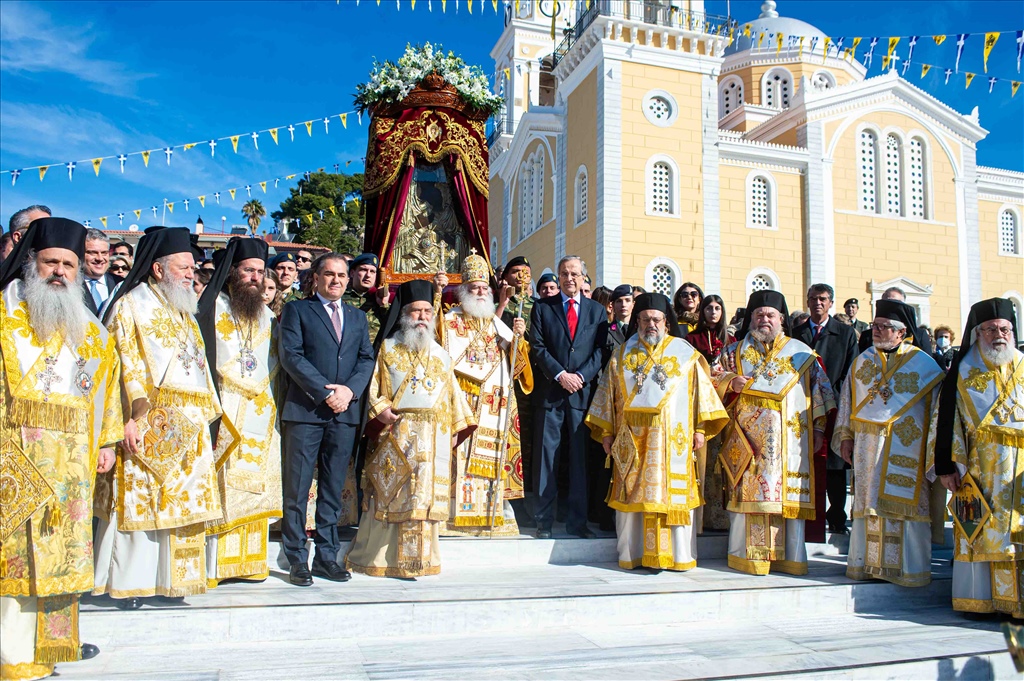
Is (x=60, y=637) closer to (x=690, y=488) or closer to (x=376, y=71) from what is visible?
(x=690, y=488)

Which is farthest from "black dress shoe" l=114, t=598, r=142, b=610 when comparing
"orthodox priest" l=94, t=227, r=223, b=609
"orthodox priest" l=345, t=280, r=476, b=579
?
"orthodox priest" l=345, t=280, r=476, b=579


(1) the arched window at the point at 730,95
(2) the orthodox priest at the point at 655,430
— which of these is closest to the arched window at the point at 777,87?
(1) the arched window at the point at 730,95

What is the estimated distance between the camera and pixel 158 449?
4211mm

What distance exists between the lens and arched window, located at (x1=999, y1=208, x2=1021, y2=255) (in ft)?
91.5

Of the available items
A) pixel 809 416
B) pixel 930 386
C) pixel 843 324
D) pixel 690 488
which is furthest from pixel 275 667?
pixel 843 324

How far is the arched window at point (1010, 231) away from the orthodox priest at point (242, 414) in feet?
96.7

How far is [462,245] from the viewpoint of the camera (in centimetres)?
895

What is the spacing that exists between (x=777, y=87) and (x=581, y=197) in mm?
13171

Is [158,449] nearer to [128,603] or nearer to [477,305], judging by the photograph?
[128,603]

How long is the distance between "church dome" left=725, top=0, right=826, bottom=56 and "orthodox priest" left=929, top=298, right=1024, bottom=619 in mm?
30380

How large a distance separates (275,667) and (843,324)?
519 cm

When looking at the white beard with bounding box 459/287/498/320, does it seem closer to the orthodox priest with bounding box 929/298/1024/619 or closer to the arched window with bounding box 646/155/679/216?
the orthodox priest with bounding box 929/298/1024/619

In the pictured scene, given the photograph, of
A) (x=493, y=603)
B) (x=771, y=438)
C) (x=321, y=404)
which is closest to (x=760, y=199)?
(x=771, y=438)

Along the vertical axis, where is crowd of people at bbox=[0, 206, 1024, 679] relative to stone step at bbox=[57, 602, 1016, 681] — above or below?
above
